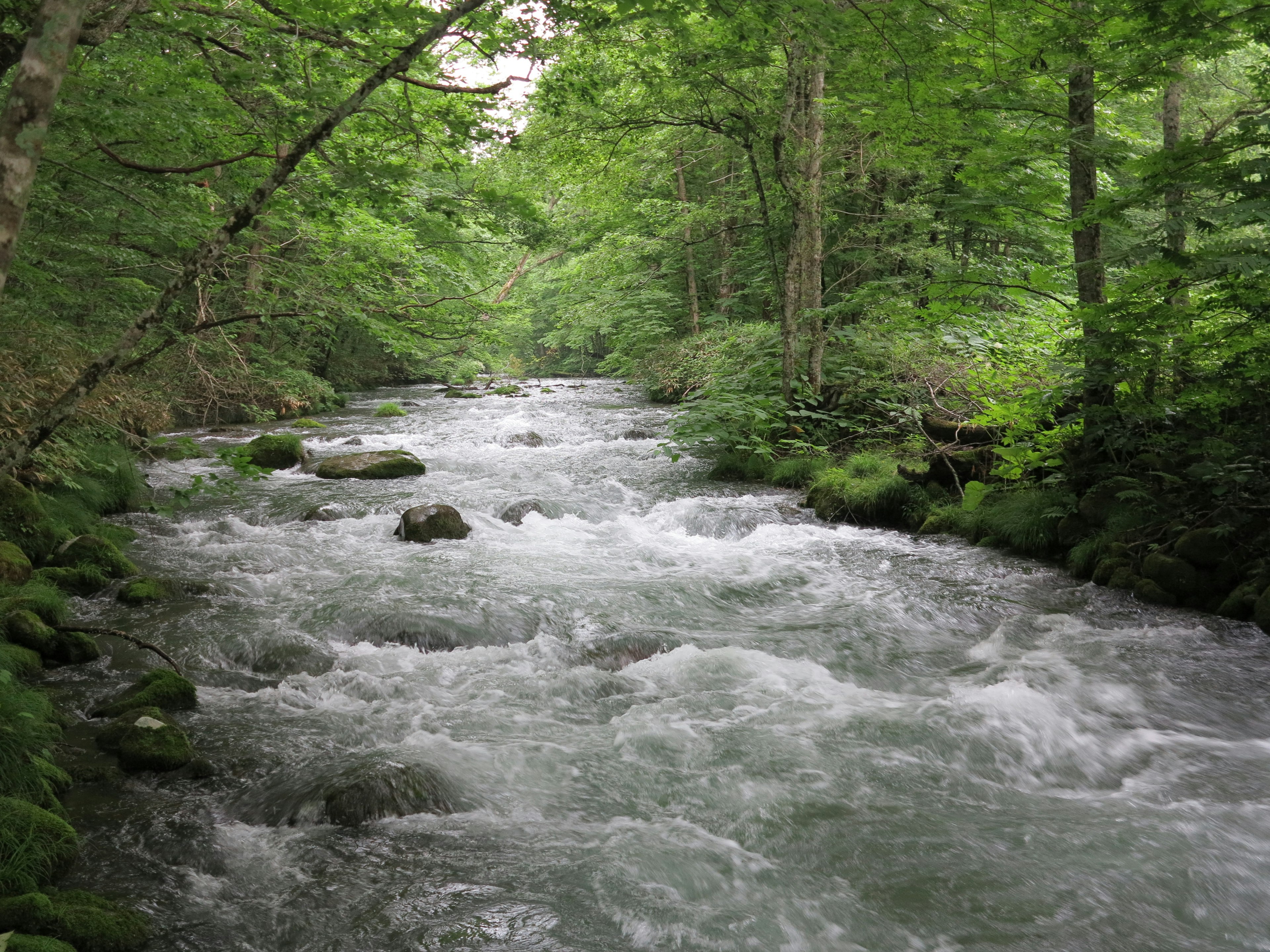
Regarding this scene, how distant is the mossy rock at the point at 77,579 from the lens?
23.1ft

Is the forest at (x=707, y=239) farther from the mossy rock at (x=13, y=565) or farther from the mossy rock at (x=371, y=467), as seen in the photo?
the mossy rock at (x=371, y=467)

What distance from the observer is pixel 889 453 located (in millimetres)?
11461

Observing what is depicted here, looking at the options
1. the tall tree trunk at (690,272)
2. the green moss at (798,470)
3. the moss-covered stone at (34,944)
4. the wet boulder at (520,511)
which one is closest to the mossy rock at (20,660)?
the moss-covered stone at (34,944)

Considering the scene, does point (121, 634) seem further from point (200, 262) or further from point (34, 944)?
→ point (200, 262)

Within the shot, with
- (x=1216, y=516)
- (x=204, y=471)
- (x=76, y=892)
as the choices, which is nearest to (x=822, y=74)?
(x=1216, y=516)

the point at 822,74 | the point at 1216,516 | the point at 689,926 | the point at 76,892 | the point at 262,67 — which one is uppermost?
the point at 822,74

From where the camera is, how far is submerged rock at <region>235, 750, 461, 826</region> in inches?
165

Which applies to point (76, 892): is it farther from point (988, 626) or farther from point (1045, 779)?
point (988, 626)

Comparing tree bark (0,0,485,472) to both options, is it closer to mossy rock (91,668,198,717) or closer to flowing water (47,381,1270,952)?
flowing water (47,381,1270,952)

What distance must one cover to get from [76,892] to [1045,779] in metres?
5.01

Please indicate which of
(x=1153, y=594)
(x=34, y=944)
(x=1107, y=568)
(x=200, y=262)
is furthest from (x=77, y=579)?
(x=1153, y=594)

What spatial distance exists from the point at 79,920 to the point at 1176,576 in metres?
8.18

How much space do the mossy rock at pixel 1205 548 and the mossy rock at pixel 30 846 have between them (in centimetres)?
832

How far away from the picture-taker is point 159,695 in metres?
5.25
